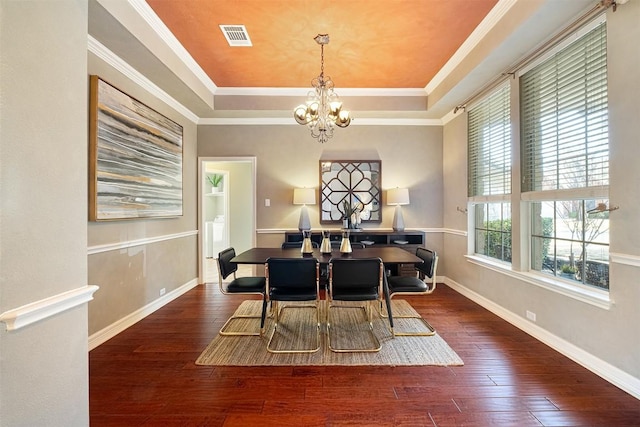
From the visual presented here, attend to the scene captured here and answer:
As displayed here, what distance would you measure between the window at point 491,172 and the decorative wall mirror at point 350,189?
139 centimetres

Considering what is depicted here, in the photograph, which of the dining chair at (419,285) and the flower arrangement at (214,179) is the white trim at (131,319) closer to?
the dining chair at (419,285)

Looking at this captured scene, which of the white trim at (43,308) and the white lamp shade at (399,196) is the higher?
the white lamp shade at (399,196)

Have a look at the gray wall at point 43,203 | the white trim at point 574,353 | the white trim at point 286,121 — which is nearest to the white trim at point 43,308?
the gray wall at point 43,203

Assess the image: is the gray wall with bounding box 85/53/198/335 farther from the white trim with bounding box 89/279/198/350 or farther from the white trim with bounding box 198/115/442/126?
the white trim with bounding box 198/115/442/126

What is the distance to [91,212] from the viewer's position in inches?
98.6

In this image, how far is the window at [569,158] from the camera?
221 centimetres

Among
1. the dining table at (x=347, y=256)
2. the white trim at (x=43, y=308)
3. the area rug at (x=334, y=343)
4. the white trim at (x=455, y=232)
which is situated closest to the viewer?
the white trim at (x=43, y=308)

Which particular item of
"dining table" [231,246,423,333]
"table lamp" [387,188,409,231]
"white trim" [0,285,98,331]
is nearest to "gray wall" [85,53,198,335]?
"dining table" [231,246,423,333]

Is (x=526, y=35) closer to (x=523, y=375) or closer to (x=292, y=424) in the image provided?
(x=523, y=375)

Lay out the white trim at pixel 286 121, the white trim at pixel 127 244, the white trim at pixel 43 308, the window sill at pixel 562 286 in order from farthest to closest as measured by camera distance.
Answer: the white trim at pixel 286 121, the white trim at pixel 127 244, the window sill at pixel 562 286, the white trim at pixel 43 308

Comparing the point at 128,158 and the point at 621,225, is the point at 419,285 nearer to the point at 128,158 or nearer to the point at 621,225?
the point at 621,225

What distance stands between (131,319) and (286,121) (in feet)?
11.1

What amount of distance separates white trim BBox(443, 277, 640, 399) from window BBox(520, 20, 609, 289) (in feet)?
1.78

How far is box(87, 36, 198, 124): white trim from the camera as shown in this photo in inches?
100
